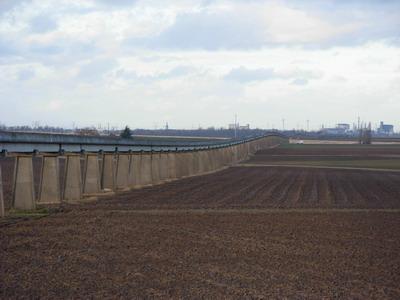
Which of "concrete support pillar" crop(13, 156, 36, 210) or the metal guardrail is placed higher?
the metal guardrail

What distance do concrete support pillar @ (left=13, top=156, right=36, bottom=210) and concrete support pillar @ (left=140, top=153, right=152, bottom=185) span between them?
13588 millimetres

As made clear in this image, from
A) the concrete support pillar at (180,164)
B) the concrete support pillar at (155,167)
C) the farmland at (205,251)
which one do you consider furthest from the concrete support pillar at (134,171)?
the farmland at (205,251)

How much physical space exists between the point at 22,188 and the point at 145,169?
14.9 meters

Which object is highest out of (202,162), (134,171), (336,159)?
(134,171)

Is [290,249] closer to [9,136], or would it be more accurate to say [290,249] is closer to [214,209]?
[214,209]

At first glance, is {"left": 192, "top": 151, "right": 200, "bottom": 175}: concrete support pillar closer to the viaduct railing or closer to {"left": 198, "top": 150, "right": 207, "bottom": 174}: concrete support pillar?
the viaduct railing

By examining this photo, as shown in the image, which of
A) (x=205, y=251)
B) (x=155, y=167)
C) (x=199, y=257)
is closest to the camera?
(x=199, y=257)

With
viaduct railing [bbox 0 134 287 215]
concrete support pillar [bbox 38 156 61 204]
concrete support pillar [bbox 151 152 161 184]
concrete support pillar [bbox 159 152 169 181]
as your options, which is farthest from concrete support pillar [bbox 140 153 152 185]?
concrete support pillar [bbox 38 156 61 204]

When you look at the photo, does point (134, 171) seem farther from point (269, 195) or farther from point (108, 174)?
point (269, 195)

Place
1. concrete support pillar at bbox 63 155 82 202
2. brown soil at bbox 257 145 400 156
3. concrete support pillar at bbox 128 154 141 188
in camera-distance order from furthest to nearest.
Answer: brown soil at bbox 257 145 400 156 → concrete support pillar at bbox 128 154 141 188 → concrete support pillar at bbox 63 155 82 202

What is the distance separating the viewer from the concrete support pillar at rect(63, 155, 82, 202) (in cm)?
2578

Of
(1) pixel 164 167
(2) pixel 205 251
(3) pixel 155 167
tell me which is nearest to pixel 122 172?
(3) pixel 155 167

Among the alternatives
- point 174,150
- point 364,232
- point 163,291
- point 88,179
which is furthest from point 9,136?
point 174,150

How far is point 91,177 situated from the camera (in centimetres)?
Answer: 2872
